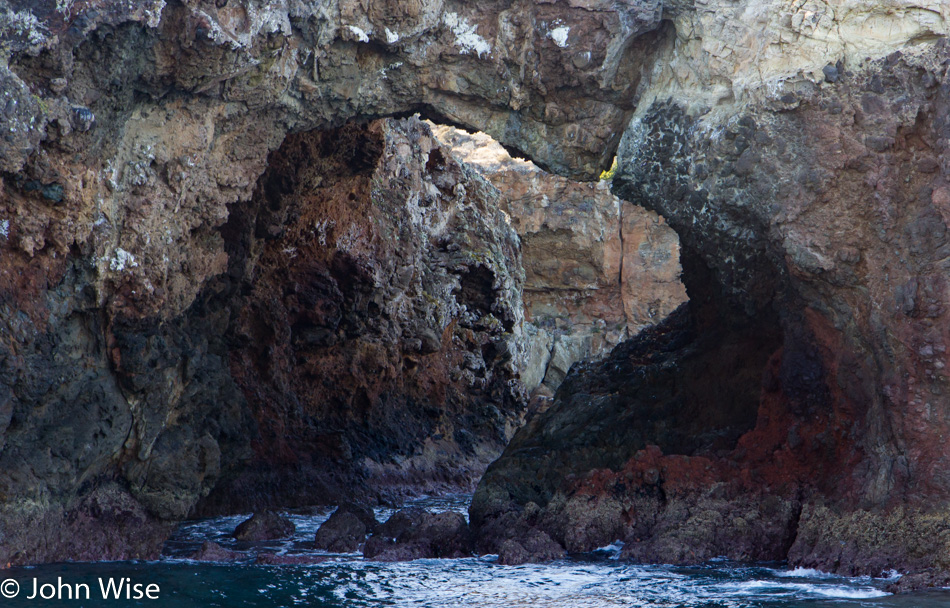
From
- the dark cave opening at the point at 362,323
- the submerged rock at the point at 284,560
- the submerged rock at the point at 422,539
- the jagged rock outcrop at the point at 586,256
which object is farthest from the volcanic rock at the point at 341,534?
the jagged rock outcrop at the point at 586,256

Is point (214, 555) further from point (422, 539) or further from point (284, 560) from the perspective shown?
point (422, 539)

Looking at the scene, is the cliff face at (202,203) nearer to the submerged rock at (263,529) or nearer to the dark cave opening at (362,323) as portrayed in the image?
the dark cave opening at (362,323)

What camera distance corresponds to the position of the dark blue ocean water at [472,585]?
705 cm

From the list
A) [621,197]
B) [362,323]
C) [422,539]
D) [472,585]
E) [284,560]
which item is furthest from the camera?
[362,323]

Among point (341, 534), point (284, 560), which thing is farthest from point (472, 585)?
point (341, 534)

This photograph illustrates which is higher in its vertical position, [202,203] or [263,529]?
[202,203]

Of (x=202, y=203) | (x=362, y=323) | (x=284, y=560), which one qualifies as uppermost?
(x=202, y=203)

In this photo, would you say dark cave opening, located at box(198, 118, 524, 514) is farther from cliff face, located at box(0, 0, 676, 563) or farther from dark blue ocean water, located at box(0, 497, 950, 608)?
dark blue ocean water, located at box(0, 497, 950, 608)

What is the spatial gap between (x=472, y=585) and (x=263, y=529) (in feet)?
10.9

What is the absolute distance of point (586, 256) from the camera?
29156mm

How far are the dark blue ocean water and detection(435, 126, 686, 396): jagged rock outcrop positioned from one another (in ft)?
65.8

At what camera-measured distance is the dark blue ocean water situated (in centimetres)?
705

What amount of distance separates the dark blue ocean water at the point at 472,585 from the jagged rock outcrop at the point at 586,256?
2007 centimetres

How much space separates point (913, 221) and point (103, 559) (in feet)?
24.8
